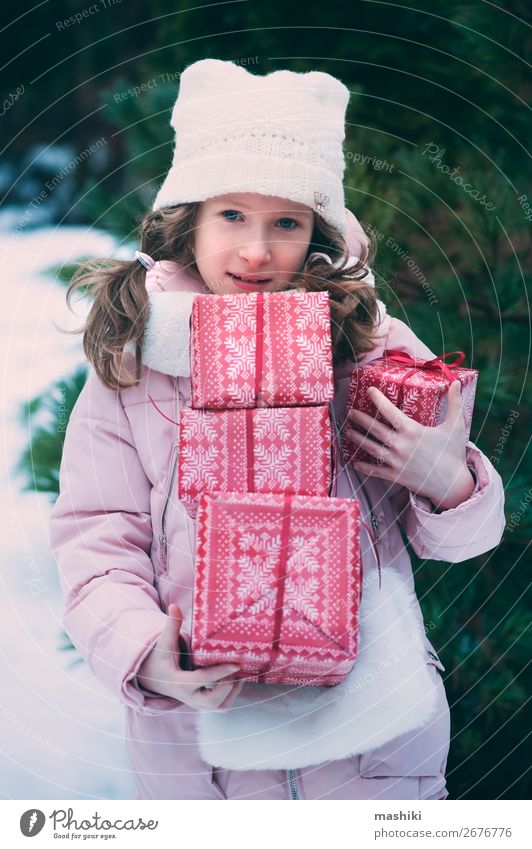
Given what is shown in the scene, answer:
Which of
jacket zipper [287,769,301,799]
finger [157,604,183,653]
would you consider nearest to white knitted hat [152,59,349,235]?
finger [157,604,183,653]

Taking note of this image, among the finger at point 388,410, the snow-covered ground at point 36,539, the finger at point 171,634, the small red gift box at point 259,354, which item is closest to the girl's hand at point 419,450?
the finger at point 388,410

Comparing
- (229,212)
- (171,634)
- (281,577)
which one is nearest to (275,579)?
(281,577)

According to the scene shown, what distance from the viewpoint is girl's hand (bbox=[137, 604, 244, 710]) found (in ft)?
2.30

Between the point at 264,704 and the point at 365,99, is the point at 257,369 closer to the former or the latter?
the point at 264,704

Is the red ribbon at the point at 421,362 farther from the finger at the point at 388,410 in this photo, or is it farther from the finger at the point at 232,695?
the finger at the point at 232,695

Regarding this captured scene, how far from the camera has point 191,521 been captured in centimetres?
81

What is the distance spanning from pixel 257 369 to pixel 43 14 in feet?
1.81

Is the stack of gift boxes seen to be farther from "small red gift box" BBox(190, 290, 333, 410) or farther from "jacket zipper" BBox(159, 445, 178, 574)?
"jacket zipper" BBox(159, 445, 178, 574)

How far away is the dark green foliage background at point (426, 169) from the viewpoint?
952 mm

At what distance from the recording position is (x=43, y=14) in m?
0.94

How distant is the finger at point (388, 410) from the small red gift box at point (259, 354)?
96 mm

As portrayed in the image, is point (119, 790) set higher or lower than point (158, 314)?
lower

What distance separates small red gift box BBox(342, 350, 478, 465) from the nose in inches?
5.2

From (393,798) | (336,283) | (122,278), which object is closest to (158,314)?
(122,278)
